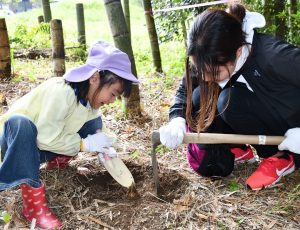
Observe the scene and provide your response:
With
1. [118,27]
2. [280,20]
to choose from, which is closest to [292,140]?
[118,27]

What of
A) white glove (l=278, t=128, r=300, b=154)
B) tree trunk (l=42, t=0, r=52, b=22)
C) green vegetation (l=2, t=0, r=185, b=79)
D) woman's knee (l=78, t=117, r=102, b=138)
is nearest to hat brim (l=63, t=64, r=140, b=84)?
woman's knee (l=78, t=117, r=102, b=138)

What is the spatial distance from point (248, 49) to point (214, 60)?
10.5 inches

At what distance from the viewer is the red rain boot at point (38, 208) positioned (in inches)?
74.3

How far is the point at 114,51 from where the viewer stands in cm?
207

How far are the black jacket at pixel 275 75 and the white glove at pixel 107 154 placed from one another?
32.7 inches

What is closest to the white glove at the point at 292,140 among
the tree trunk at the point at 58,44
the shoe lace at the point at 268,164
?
the shoe lace at the point at 268,164

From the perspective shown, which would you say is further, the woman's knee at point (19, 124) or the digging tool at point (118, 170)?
the digging tool at point (118, 170)

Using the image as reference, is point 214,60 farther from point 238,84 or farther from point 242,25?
point 238,84

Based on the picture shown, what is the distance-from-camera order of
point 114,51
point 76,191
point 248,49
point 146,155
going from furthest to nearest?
point 146,155
point 76,191
point 114,51
point 248,49

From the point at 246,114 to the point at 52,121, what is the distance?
111cm

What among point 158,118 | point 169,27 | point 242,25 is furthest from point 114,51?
point 169,27

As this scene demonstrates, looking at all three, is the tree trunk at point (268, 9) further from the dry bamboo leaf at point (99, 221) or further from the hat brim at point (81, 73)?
the dry bamboo leaf at point (99, 221)

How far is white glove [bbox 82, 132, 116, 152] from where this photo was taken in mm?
2189

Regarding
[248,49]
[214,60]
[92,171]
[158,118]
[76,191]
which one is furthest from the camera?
[158,118]
